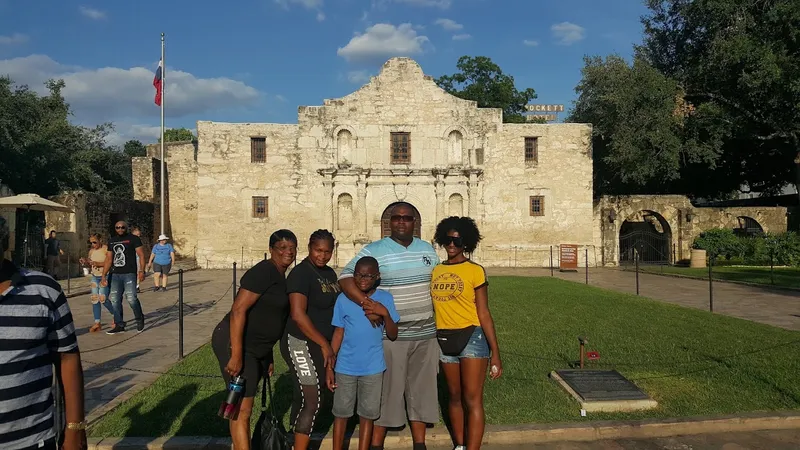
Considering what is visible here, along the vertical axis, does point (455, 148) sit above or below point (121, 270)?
above

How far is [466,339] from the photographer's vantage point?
4133mm

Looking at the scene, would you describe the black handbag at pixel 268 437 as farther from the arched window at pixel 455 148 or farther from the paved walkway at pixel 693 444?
the arched window at pixel 455 148

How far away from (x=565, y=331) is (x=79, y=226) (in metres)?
17.9

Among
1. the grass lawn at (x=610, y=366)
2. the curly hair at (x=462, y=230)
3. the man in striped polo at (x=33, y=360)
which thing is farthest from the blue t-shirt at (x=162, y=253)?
the man in striped polo at (x=33, y=360)

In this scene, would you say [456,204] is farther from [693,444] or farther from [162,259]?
[693,444]

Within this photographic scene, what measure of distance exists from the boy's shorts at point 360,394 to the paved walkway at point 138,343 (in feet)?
8.65

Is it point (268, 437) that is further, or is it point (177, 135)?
point (177, 135)

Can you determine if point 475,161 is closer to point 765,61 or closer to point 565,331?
point 765,61

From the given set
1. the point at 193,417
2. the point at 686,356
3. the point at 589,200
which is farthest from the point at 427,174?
the point at 193,417

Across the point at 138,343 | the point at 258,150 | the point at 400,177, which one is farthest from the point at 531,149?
the point at 138,343

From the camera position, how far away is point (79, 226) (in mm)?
19547

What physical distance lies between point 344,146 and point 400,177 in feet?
10.0

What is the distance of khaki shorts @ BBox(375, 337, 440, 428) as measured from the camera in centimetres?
402

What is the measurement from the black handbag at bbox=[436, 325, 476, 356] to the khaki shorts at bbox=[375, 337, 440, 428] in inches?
3.4
